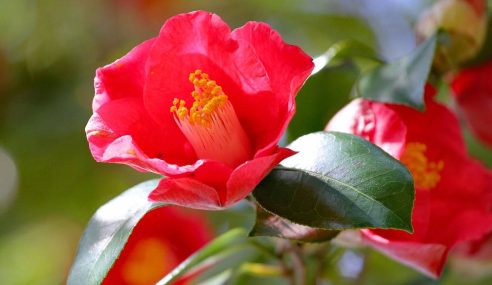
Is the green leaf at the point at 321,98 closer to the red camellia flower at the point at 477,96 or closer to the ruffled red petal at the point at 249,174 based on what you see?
the red camellia flower at the point at 477,96

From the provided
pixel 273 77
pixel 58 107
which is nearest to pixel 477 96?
pixel 273 77

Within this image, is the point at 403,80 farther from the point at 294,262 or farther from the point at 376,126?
the point at 294,262

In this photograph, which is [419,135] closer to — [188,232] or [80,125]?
[188,232]

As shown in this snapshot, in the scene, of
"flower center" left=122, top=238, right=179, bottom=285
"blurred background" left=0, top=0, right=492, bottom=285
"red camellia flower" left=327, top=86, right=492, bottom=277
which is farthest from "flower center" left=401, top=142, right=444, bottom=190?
"blurred background" left=0, top=0, right=492, bottom=285

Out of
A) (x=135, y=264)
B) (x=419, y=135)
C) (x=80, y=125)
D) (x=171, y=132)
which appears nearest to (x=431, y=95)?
(x=419, y=135)

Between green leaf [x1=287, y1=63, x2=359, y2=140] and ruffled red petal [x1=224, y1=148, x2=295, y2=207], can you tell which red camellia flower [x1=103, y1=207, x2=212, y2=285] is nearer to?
green leaf [x1=287, y1=63, x2=359, y2=140]
